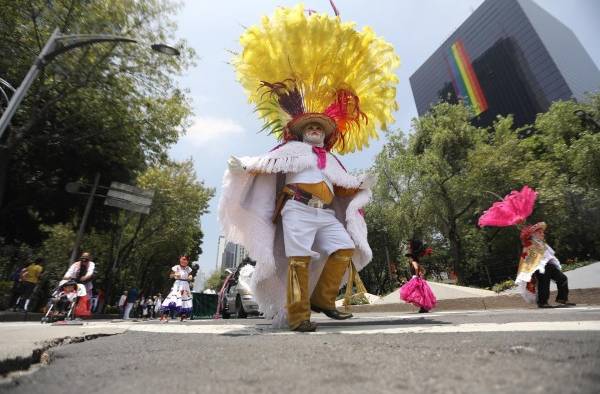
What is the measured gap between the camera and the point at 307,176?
3.95m

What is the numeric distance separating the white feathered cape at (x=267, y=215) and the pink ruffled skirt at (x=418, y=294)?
4.11 metres

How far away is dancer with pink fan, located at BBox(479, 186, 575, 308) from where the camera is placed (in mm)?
6344

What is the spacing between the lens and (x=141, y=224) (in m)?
22.0

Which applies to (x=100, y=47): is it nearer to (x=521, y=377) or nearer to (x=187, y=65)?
(x=187, y=65)

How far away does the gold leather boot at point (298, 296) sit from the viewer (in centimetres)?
311

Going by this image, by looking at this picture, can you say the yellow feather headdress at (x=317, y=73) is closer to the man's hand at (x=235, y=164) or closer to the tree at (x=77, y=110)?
the man's hand at (x=235, y=164)

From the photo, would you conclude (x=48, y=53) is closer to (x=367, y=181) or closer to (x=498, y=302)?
(x=367, y=181)

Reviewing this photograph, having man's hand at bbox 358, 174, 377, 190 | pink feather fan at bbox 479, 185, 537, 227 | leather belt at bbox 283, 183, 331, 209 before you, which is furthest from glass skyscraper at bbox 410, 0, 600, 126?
leather belt at bbox 283, 183, 331, 209

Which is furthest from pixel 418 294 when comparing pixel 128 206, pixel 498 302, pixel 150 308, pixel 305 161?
pixel 150 308

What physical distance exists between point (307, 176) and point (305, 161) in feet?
0.56

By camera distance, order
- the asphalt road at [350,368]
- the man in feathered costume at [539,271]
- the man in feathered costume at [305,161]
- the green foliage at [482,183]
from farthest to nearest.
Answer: the green foliage at [482,183], the man in feathered costume at [539,271], the man in feathered costume at [305,161], the asphalt road at [350,368]

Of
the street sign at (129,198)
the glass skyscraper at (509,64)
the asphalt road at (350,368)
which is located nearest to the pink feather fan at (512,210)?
the asphalt road at (350,368)

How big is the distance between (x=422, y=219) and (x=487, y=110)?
53.8 metres

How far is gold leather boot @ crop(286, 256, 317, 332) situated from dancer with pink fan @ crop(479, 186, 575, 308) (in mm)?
4494
